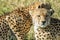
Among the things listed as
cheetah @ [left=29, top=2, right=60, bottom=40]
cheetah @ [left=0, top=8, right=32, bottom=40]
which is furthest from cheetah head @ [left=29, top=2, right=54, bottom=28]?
cheetah @ [left=0, top=8, right=32, bottom=40]

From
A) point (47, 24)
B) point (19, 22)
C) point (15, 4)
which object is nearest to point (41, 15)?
point (47, 24)

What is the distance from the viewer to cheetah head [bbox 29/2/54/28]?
603cm

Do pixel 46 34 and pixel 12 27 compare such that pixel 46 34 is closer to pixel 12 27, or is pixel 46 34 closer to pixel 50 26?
pixel 50 26

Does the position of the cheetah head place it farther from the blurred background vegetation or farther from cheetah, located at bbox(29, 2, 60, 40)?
the blurred background vegetation

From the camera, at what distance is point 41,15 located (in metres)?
6.12

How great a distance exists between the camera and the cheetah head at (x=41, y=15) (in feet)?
19.8

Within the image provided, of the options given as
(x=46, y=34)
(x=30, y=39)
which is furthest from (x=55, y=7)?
(x=46, y=34)

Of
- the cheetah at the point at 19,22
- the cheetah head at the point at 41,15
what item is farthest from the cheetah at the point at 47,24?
the cheetah at the point at 19,22

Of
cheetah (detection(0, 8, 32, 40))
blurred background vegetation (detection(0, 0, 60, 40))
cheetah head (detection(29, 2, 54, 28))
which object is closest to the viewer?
cheetah head (detection(29, 2, 54, 28))

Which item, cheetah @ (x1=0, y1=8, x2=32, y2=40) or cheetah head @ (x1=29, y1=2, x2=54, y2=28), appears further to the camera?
cheetah @ (x1=0, y1=8, x2=32, y2=40)

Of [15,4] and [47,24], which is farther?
[15,4]

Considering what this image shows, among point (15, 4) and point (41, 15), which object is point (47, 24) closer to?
point (41, 15)

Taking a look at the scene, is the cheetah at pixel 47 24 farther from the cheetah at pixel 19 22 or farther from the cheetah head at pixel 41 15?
the cheetah at pixel 19 22

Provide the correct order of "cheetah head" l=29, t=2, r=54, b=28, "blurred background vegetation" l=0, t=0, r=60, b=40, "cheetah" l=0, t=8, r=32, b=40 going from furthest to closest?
1. "blurred background vegetation" l=0, t=0, r=60, b=40
2. "cheetah" l=0, t=8, r=32, b=40
3. "cheetah head" l=29, t=2, r=54, b=28
